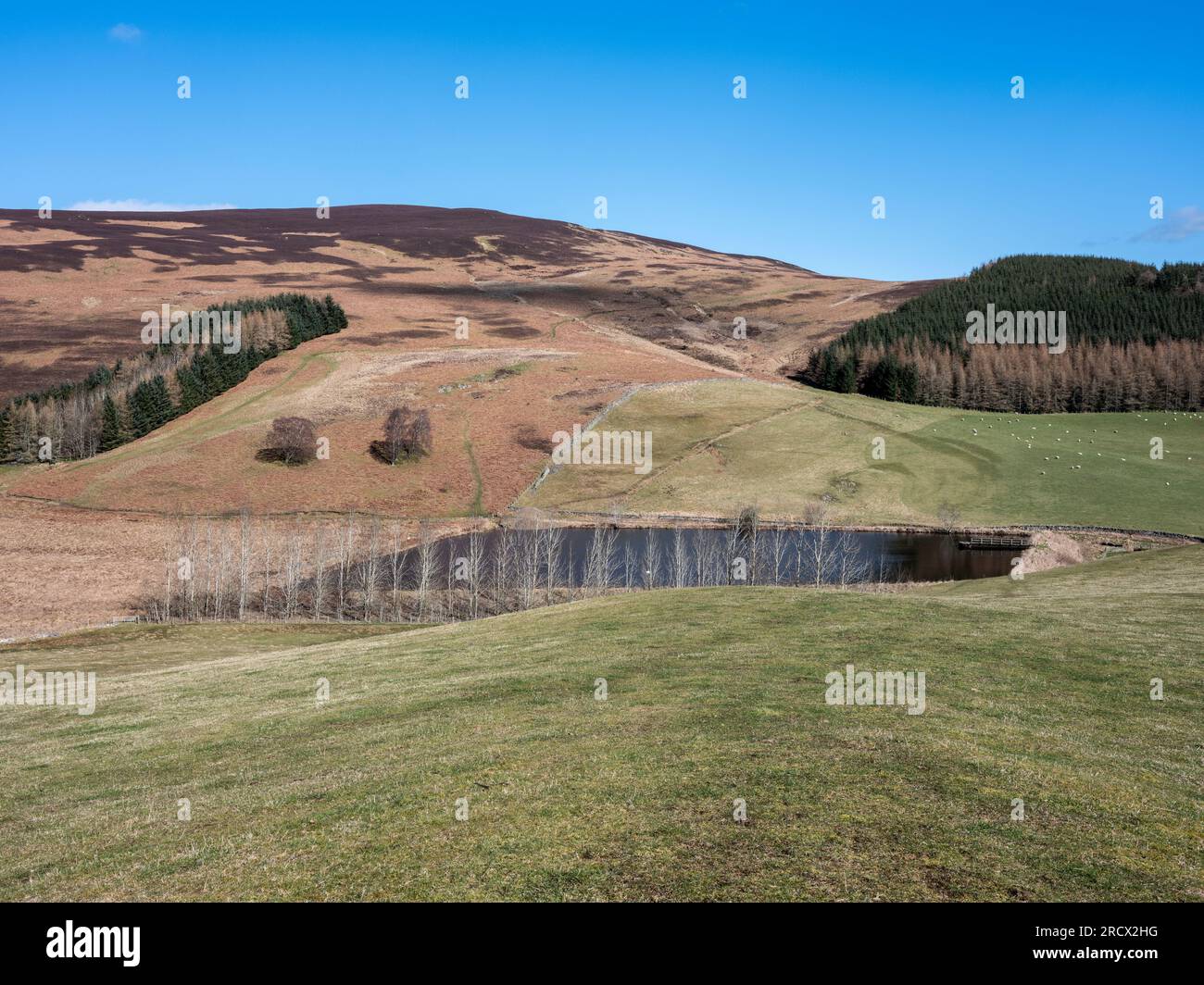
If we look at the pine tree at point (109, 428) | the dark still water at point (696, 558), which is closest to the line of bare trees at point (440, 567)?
the dark still water at point (696, 558)

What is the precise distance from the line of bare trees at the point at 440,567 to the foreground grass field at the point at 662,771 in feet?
130

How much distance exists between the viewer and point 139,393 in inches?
5241

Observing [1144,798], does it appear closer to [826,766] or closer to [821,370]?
[826,766]

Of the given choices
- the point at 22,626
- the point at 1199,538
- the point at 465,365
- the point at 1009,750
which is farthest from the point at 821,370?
the point at 1009,750

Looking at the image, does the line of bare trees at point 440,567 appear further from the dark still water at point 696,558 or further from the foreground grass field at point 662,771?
the foreground grass field at point 662,771

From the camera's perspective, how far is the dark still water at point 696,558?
8256 cm

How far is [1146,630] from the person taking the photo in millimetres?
30922

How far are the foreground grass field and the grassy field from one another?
244 ft

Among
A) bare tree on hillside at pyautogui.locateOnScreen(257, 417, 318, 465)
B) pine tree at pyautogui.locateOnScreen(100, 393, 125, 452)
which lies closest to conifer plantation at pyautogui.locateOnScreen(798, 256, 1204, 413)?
bare tree on hillside at pyautogui.locateOnScreen(257, 417, 318, 465)

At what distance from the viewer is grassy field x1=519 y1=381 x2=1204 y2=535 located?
107688mm

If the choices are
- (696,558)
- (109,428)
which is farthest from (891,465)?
(109,428)

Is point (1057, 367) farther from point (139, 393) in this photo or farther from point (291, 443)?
point (139, 393)
